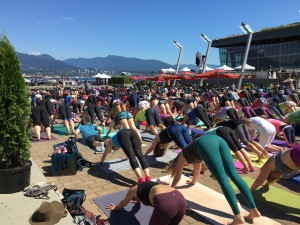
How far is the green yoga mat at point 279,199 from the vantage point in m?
4.36

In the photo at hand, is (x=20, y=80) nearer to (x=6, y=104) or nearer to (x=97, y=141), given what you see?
(x=6, y=104)

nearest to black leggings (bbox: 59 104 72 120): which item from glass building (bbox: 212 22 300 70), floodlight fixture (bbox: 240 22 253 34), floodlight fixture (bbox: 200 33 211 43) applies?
floodlight fixture (bbox: 240 22 253 34)

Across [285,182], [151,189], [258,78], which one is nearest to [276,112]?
[285,182]

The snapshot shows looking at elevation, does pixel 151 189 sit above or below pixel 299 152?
below

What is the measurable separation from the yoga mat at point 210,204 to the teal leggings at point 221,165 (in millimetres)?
321

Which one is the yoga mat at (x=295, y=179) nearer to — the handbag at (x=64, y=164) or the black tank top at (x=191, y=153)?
the black tank top at (x=191, y=153)

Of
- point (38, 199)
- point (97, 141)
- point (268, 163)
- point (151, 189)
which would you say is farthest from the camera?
point (97, 141)

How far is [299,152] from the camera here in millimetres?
3945

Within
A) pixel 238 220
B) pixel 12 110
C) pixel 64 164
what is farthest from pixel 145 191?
pixel 64 164

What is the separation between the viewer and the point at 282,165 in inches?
167

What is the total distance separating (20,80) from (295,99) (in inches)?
503

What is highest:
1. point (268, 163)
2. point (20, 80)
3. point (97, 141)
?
point (20, 80)

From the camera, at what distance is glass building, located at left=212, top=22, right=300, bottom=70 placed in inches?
1650

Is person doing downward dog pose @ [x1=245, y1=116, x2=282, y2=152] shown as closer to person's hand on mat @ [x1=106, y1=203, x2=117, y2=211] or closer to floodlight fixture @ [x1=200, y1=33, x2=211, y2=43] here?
person's hand on mat @ [x1=106, y1=203, x2=117, y2=211]
